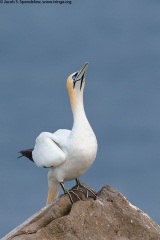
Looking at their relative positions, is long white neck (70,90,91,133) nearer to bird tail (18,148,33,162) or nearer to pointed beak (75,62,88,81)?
pointed beak (75,62,88,81)

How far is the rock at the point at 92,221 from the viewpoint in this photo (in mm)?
11977

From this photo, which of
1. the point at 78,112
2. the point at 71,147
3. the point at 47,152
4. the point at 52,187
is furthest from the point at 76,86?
the point at 52,187

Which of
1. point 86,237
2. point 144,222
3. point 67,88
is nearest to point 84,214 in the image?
point 86,237

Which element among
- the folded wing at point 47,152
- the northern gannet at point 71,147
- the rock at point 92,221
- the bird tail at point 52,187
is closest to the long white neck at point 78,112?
the northern gannet at point 71,147

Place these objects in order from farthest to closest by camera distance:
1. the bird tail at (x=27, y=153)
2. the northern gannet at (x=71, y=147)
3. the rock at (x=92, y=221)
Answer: the bird tail at (x=27, y=153)
the northern gannet at (x=71, y=147)
the rock at (x=92, y=221)

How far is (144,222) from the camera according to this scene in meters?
12.8

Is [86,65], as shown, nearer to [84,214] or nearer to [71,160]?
[71,160]

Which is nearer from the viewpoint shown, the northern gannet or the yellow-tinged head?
the northern gannet

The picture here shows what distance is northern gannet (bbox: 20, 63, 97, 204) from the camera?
12.6m

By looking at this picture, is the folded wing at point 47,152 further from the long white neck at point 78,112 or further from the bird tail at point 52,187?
the long white neck at point 78,112

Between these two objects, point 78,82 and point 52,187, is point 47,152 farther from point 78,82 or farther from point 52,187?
point 78,82

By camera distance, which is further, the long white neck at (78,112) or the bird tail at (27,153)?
the bird tail at (27,153)

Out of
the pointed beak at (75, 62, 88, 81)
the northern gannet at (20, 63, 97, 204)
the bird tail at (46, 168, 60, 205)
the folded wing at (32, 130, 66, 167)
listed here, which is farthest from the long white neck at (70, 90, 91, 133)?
the bird tail at (46, 168, 60, 205)

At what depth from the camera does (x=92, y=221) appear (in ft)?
40.1
